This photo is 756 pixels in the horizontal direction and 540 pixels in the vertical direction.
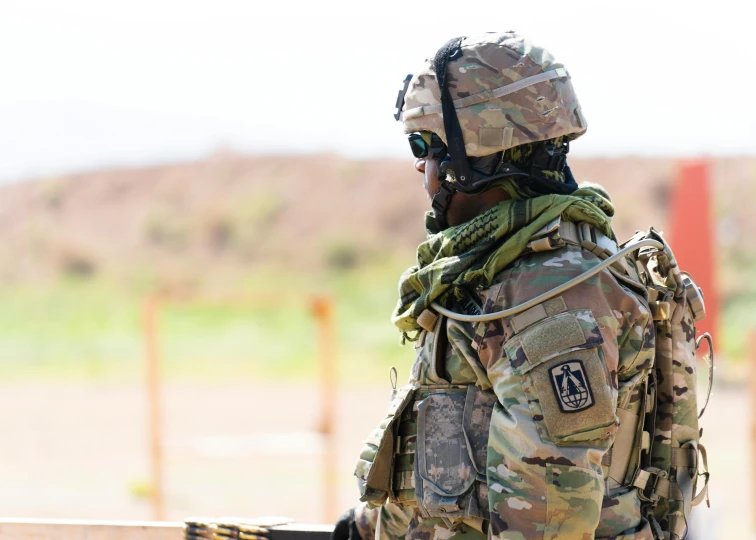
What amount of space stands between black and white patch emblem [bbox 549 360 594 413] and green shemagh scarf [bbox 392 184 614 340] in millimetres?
271

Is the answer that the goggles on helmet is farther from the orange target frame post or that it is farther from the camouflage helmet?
the orange target frame post

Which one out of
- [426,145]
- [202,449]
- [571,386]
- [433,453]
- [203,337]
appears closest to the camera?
[571,386]

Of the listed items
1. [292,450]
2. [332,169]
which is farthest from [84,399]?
[332,169]

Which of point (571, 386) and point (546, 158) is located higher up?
point (546, 158)

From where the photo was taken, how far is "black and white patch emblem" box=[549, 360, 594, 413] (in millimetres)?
2182

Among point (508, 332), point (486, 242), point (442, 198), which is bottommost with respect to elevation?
point (508, 332)

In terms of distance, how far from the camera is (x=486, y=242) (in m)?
2.39

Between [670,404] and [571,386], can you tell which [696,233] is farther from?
[571,386]

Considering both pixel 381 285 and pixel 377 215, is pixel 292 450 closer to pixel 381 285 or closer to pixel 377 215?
pixel 381 285

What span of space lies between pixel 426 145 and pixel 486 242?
367mm

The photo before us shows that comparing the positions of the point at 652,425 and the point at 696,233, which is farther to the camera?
the point at 696,233

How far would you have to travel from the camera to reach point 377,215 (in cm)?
3853

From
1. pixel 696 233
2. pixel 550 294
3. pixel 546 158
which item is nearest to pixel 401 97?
pixel 546 158

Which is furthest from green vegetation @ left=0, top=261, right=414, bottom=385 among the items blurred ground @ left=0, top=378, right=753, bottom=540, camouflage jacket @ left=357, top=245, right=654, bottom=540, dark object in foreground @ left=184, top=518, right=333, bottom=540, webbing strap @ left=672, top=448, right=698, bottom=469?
camouflage jacket @ left=357, top=245, right=654, bottom=540
